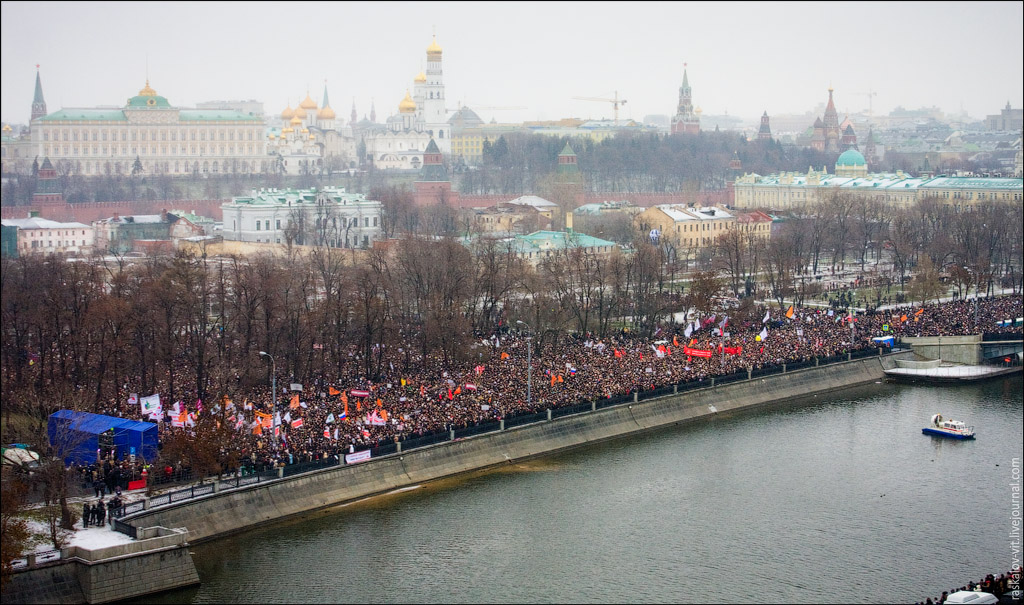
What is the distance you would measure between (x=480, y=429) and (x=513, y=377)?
4.45 meters

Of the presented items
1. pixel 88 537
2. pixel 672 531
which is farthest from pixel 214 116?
pixel 88 537

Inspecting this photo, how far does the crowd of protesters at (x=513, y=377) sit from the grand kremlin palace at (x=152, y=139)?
281ft

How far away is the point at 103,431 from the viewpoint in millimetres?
30500

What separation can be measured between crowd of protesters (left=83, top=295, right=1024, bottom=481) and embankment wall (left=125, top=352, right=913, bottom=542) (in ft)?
1.76

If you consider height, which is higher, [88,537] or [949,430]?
[88,537]

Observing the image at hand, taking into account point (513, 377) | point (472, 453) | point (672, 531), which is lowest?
point (672, 531)

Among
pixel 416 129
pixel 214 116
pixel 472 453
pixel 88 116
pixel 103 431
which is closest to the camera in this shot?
pixel 103 431

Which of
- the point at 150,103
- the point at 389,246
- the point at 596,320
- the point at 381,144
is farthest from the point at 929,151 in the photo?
the point at 596,320

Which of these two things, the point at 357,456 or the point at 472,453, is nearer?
the point at 357,456

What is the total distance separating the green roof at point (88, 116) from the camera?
12707 cm

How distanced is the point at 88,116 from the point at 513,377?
103 m

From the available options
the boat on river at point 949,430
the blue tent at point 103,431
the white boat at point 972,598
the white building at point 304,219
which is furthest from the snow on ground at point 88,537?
the white building at point 304,219

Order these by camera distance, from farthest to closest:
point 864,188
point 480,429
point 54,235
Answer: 1. point 864,188
2. point 54,235
3. point 480,429

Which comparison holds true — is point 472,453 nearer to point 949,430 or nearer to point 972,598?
A: point 972,598
